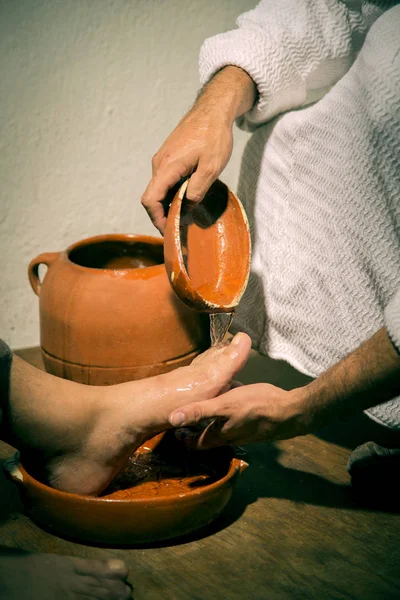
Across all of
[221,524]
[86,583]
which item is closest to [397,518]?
[221,524]

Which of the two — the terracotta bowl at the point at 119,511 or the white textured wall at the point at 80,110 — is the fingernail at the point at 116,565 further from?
the white textured wall at the point at 80,110

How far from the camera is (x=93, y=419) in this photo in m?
1.08

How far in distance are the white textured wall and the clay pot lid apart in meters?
0.64

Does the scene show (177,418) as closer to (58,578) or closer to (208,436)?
(208,436)

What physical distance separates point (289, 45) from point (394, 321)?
0.76m

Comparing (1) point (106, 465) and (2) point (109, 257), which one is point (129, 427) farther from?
(2) point (109, 257)

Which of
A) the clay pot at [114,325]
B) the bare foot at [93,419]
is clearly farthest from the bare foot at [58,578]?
the clay pot at [114,325]

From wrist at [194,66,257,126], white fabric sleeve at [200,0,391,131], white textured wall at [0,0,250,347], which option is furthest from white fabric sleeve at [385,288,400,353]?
white textured wall at [0,0,250,347]

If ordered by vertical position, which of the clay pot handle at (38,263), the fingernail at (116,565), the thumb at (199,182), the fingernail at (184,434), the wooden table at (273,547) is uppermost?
the thumb at (199,182)

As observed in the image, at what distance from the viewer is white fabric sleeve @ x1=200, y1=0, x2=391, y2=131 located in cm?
141

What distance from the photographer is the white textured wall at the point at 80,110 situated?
171 centimetres

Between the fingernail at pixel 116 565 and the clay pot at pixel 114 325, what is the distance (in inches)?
15.5

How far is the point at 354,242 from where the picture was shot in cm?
127

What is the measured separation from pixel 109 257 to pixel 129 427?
0.52 meters
